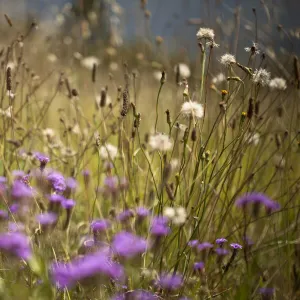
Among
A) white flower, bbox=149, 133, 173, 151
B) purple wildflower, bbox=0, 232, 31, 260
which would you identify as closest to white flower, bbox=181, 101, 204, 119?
white flower, bbox=149, 133, 173, 151

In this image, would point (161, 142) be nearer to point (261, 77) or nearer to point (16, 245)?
point (261, 77)

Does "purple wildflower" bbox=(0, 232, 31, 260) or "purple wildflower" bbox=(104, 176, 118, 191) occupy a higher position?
"purple wildflower" bbox=(104, 176, 118, 191)

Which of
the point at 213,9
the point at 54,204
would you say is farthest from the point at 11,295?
the point at 213,9

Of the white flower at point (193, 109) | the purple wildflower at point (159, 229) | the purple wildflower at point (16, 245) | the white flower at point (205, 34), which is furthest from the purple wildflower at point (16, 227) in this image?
the white flower at point (205, 34)

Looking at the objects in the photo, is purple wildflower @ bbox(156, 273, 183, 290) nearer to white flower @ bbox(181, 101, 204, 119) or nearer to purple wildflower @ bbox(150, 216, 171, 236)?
purple wildflower @ bbox(150, 216, 171, 236)

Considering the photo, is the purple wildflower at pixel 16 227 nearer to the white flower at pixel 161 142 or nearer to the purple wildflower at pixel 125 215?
Result: the purple wildflower at pixel 125 215

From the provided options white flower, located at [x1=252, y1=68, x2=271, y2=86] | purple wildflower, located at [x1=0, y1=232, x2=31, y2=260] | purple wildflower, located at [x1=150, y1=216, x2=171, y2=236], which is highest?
white flower, located at [x1=252, y1=68, x2=271, y2=86]

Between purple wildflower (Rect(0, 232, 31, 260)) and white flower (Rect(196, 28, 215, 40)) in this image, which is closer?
purple wildflower (Rect(0, 232, 31, 260))

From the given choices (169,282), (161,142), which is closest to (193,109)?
(161,142)

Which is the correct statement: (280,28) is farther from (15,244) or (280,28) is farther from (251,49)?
(15,244)

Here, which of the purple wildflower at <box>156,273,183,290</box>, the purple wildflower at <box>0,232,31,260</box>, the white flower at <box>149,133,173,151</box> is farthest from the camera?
the white flower at <box>149,133,173,151</box>

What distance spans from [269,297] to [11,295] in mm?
733

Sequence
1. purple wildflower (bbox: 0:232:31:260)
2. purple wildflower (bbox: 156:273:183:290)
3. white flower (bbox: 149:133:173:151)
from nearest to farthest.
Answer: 1. purple wildflower (bbox: 0:232:31:260)
2. purple wildflower (bbox: 156:273:183:290)
3. white flower (bbox: 149:133:173:151)

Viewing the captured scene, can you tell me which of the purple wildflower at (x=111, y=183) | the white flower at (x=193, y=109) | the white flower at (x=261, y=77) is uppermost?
the white flower at (x=261, y=77)
